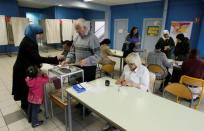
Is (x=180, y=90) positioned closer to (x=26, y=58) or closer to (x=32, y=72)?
(x=32, y=72)

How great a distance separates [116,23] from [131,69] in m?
6.89

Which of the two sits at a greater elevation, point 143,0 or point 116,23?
point 143,0

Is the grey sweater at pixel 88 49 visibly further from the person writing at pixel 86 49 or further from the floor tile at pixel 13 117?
the floor tile at pixel 13 117

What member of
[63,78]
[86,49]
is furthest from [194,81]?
[63,78]

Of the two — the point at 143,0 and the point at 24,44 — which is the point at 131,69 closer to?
the point at 24,44

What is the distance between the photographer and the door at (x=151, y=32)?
Answer: 6.52m

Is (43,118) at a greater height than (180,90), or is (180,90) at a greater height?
(180,90)

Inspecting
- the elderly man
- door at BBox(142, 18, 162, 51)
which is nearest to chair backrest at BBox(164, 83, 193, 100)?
the elderly man

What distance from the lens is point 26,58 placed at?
201cm

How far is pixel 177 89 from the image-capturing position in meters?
1.91

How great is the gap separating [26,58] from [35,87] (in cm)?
47

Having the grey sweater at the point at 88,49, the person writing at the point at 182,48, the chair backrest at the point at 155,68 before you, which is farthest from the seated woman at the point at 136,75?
the person writing at the point at 182,48

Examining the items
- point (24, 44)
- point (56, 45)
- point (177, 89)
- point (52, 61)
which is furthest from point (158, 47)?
point (56, 45)

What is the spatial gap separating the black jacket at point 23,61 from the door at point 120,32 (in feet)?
21.0
